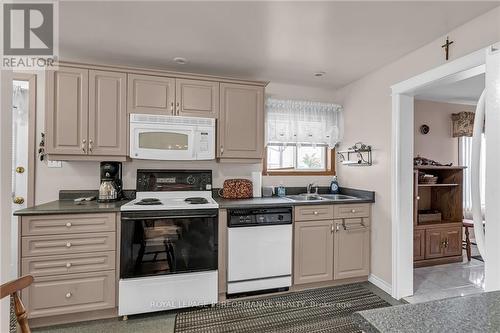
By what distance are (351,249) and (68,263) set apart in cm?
264

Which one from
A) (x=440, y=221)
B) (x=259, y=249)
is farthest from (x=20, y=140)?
(x=440, y=221)

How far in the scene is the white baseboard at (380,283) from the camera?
2589 millimetres

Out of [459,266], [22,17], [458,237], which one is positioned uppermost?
[22,17]

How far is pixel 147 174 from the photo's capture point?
2.72 m

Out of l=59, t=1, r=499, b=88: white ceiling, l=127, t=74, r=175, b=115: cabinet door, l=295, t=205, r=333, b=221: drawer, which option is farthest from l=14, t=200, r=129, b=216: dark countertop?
l=295, t=205, r=333, b=221: drawer

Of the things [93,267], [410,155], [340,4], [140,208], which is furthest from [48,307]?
[410,155]

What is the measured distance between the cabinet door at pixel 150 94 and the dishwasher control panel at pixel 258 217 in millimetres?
1200

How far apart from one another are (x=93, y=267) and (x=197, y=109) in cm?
167

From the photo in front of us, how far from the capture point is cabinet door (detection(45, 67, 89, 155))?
7.43 feet

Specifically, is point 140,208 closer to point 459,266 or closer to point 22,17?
point 22,17

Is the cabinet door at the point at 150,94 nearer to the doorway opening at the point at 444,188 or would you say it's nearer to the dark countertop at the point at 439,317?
the dark countertop at the point at 439,317

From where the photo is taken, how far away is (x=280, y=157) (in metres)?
3.31

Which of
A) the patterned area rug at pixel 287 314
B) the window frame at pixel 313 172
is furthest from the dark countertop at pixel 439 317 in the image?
the window frame at pixel 313 172

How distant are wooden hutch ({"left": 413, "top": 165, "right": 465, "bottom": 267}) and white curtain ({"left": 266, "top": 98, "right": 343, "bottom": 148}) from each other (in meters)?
1.22
